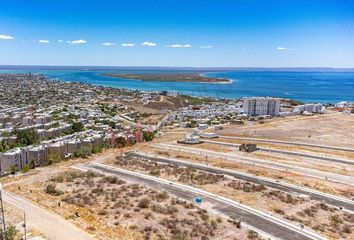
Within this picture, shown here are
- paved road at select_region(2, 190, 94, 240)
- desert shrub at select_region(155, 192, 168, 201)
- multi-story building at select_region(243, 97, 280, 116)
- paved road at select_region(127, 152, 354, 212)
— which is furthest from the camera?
multi-story building at select_region(243, 97, 280, 116)

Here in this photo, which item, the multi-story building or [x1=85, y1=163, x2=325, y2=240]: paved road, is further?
the multi-story building

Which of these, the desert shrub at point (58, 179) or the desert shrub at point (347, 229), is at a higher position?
the desert shrub at point (347, 229)

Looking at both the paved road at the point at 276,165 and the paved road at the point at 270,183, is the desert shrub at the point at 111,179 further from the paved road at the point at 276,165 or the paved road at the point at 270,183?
the paved road at the point at 276,165

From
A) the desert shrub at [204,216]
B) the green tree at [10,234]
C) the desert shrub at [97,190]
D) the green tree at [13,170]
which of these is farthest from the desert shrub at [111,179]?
the green tree at [13,170]

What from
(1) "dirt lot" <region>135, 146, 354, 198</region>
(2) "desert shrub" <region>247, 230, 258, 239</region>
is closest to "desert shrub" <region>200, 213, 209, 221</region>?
(2) "desert shrub" <region>247, 230, 258, 239</region>

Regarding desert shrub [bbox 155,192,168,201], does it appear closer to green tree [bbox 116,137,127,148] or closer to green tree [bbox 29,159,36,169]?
green tree [bbox 29,159,36,169]
